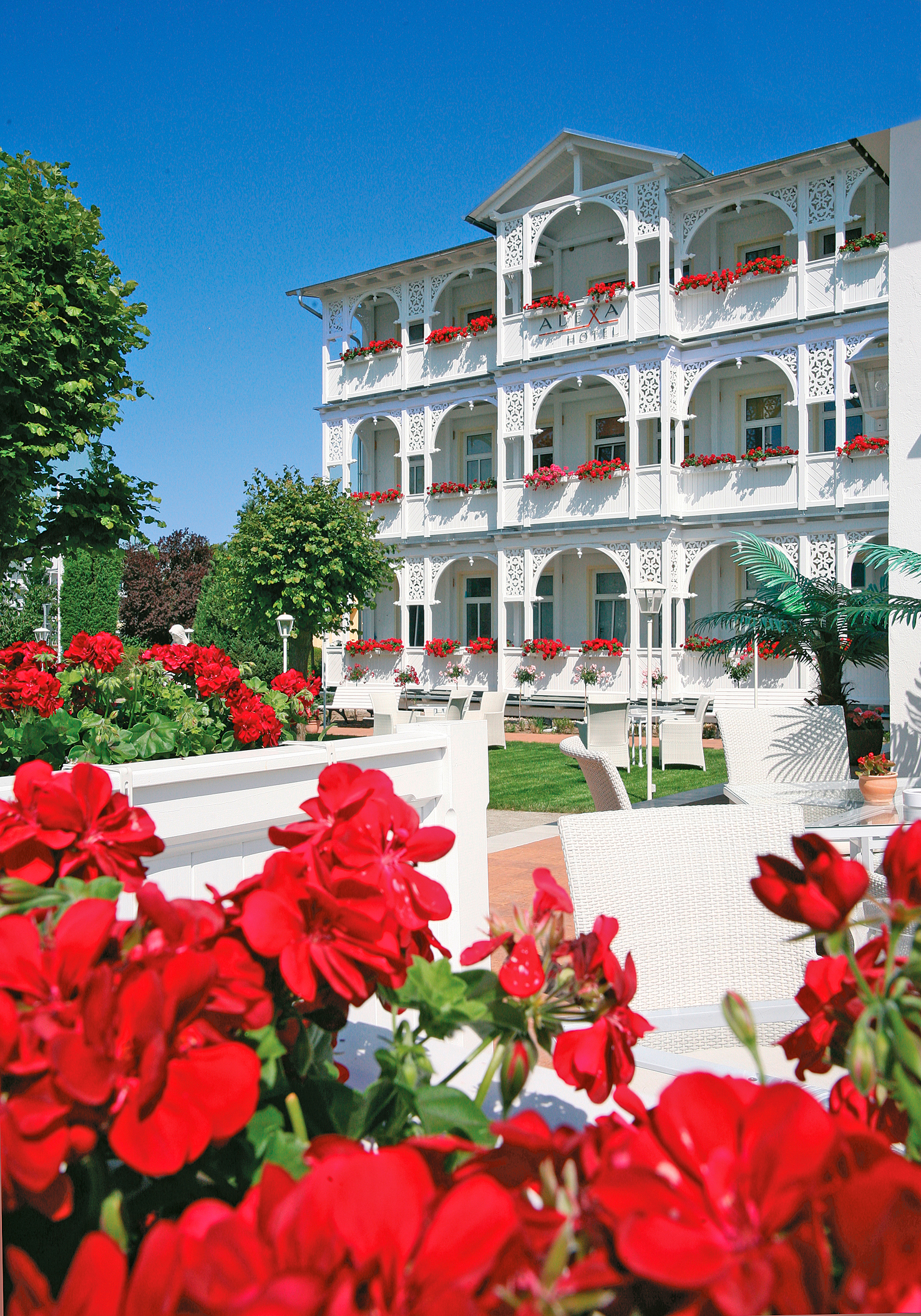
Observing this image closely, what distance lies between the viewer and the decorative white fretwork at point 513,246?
1889cm

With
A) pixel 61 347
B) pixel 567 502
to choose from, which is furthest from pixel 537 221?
pixel 61 347

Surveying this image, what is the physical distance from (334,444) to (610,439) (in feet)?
21.0

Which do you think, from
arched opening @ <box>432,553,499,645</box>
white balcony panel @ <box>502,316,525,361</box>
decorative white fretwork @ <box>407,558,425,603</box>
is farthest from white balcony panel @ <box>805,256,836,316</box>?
decorative white fretwork @ <box>407,558,425,603</box>

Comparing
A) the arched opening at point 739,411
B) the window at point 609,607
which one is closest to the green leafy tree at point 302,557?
the window at point 609,607

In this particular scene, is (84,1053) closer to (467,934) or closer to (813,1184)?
(813,1184)

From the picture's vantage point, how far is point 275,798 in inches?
82.1

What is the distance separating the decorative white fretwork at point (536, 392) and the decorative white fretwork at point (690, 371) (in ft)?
9.06

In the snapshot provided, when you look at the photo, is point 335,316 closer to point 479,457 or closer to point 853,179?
point 479,457

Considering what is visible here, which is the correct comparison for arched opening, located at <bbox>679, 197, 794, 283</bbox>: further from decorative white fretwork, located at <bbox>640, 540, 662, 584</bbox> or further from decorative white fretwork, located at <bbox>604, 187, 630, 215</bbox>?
decorative white fretwork, located at <bbox>640, 540, 662, 584</bbox>

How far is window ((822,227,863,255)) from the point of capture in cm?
1650

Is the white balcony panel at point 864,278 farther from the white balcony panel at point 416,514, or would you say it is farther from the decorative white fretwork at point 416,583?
the decorative white fretwork at point 416,583

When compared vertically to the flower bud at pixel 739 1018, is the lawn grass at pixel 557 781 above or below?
below

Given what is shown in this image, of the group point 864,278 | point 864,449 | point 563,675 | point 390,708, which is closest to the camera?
point 864,449

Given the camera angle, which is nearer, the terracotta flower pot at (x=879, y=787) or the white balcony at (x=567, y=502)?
the terracotta flower pot at (x=879, y=787)
